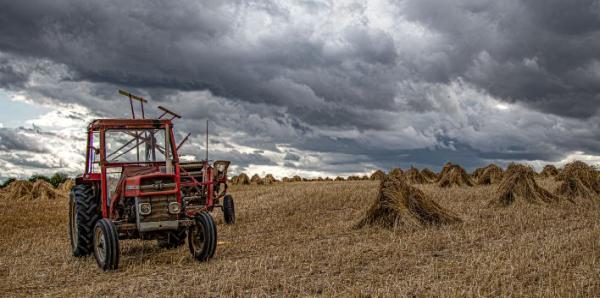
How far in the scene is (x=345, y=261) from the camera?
8.40m

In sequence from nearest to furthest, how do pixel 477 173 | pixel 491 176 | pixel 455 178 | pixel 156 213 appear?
1. pixel 156 213
2. pixel 455 178
3. pixel 491 176
4. pixel 477 173

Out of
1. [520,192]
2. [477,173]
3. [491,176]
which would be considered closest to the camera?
[520,192]

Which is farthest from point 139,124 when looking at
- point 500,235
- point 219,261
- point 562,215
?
point 562,215

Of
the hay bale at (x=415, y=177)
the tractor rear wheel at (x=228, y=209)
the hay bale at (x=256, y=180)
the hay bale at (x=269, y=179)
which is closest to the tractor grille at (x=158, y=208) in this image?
the tractor rear wheel at (x=228, y=209)

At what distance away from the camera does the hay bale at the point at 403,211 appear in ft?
40.3

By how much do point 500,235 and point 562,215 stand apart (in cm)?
383

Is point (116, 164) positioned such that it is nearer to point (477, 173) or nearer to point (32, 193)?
point (477, 173)

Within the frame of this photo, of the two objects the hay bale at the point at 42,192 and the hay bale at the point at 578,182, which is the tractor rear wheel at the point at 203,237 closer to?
the hay bale at the point at 578,182

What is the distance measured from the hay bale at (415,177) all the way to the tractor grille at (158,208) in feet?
61.6

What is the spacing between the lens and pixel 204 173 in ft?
47.4

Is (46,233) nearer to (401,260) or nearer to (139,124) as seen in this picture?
(139,124)

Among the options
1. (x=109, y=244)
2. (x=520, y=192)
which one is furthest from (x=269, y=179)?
(x=109, y=244)

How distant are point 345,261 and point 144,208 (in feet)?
10.9

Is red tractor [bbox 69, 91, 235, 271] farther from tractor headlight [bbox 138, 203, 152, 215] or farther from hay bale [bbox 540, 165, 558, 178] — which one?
hay bale [bbox 540, 165, 558, 178]
